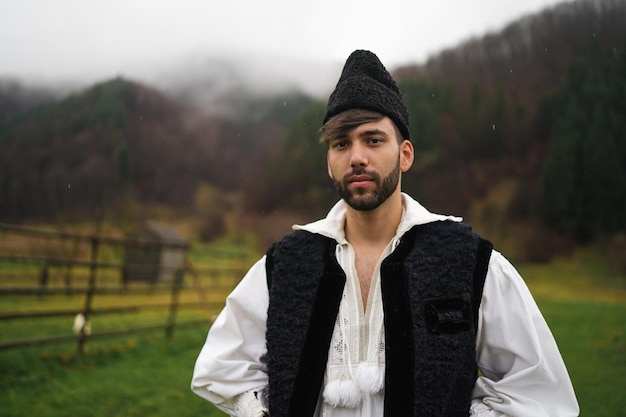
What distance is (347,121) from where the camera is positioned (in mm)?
1469

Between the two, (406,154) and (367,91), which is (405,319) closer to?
(406,154)

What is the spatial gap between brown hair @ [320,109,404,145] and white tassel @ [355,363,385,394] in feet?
2.33

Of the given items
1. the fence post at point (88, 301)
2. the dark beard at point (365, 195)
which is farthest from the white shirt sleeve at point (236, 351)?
the fence post at point (88, 301)

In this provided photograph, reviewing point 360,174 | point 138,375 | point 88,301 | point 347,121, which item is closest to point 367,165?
point 360,174

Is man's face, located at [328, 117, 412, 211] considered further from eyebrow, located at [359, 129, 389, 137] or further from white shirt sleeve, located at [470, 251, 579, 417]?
white shirt sleeve, located at [470, 251, 579, 417]

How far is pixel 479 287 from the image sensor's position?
133 centimetres

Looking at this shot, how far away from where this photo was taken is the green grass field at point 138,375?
388cm

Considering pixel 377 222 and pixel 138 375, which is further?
pixel 138 375

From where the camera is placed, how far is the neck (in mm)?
1558

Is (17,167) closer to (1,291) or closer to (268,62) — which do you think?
(1,291)

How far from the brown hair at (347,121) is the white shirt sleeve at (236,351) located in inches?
20.1

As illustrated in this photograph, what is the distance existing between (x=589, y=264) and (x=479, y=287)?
75.5 feet

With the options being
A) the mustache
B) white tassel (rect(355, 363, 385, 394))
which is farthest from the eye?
white tassel (rect(355, 363, 385, 394))

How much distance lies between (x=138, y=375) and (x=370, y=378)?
14.1 ft
